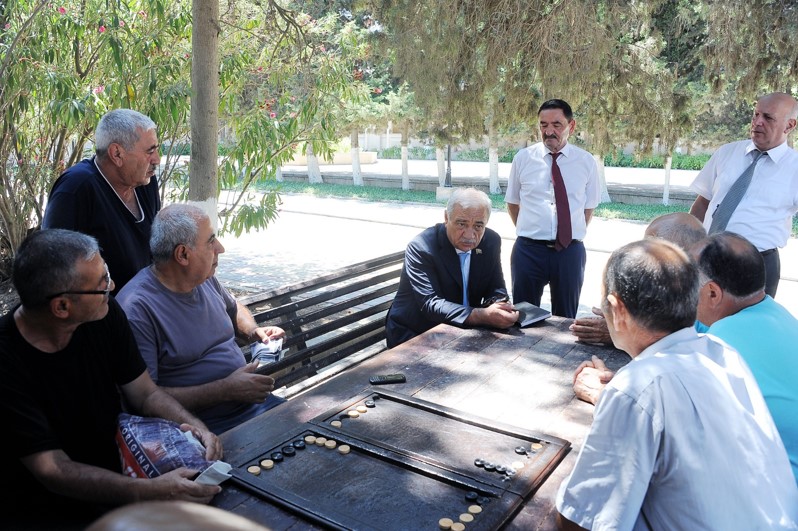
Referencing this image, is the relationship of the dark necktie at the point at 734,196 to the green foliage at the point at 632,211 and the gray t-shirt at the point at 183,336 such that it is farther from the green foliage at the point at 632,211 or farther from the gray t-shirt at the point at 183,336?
the green foliage at the point at 632,211

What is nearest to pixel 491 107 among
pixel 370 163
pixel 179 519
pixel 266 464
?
pixel 266 464

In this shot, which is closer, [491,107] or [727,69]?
[727,69]

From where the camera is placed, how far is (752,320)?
222 cm

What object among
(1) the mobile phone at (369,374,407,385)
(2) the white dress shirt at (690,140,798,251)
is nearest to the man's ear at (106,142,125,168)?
(1) the mobile phone at (369,374,407,385)

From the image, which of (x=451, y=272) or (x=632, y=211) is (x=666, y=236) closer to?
(x=451, y=272)

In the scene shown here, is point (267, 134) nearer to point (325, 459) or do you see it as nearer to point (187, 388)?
point (187, 388)

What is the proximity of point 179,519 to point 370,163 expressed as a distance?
120 ft

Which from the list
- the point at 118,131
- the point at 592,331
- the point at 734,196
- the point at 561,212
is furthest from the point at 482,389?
the point at 734,196

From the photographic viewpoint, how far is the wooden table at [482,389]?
1.98m

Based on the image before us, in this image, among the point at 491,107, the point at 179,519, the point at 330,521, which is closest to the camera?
the point at 179,519

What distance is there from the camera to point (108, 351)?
2.42 meters

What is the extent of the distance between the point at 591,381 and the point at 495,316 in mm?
907

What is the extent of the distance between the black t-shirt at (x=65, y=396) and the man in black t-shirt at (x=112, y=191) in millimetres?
818

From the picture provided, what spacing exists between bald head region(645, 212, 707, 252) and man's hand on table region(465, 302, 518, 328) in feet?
2.71
